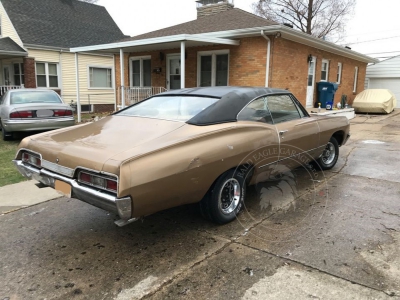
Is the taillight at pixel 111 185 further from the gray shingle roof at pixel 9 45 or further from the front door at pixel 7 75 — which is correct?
the front door at pixel 7 75

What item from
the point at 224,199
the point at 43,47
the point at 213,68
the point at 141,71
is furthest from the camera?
the point at 43,47

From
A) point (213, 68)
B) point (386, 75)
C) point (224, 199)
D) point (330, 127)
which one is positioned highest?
point (386, 75)

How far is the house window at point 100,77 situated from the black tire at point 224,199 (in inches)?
710

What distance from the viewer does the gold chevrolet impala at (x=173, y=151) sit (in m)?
2.68

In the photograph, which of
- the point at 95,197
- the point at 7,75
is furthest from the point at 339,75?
the point at 7,75

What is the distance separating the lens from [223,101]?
3.73 meters

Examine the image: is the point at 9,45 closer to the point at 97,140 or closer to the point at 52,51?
the point at 52,51

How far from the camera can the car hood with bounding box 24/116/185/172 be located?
2844 mm

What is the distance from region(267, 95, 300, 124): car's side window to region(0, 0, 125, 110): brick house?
15.6m

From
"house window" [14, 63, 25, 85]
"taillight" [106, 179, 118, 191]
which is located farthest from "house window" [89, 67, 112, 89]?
"taillight" [106, 179, 118, 191]

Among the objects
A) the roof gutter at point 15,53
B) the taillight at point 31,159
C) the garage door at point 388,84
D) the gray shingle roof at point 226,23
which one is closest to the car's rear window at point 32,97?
the gray shingle roof at point 226,23

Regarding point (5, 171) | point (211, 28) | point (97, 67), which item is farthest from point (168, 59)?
point (5, 171)

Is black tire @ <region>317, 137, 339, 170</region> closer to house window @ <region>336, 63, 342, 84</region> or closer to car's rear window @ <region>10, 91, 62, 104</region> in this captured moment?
car's rear window @ <region>10, 91, 62, 104</region>

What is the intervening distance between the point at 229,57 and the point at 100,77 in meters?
11.2
